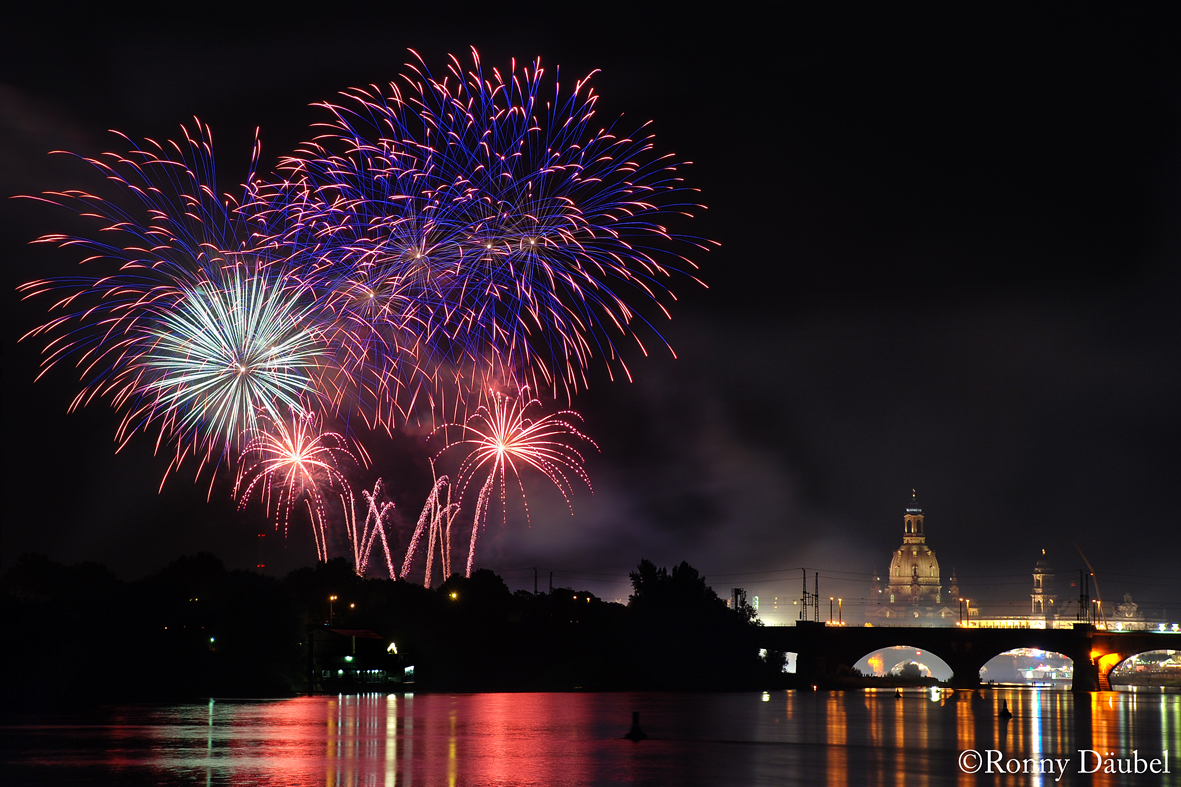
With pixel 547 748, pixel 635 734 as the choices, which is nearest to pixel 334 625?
pixel 635 734

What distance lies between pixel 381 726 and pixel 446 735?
24.6ft

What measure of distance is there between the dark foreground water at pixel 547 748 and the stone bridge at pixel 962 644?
8961 centimetres

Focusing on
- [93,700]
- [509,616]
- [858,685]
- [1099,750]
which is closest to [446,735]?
[1099,750]

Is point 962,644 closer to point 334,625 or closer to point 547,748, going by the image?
point 334,625

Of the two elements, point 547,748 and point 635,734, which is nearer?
point 547,748

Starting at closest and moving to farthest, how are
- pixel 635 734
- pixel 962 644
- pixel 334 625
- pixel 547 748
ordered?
pixel 547 748 < pixel 635 734 < pixel 334 625 < pixel 962 644

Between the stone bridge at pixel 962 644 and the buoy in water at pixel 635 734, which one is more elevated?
the buoy in water at pixel 635 734

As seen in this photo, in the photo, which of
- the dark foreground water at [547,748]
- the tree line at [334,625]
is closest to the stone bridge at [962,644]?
the tree line at [334,625]

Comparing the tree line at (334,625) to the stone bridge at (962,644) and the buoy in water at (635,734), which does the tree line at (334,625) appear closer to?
the stone bridge at (962,644)

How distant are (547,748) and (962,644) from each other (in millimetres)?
139441

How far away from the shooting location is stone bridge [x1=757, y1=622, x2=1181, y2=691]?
161m

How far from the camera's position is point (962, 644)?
171000 millimetres

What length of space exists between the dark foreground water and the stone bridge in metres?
89.6

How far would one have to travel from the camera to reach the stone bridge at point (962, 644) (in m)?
161
